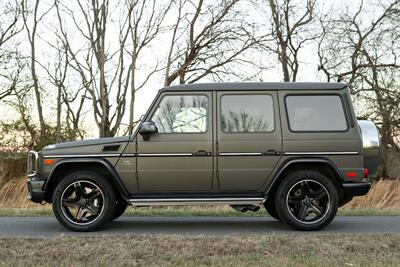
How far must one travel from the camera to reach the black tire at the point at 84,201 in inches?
339

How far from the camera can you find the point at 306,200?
8.78 m

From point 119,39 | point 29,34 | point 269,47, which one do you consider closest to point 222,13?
point 269,47

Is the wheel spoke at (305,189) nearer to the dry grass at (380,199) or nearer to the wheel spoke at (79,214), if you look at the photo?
the wheel spoke at (79,214)

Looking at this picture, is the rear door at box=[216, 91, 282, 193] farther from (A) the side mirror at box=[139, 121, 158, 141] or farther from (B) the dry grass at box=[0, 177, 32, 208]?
(B) the dry grass at box=[0, 177, 32, 208]

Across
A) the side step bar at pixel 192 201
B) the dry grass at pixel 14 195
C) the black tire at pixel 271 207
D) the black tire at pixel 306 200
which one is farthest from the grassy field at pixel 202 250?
the dry grass at pixel 14 195

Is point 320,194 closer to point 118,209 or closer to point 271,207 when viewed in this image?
point 271,207

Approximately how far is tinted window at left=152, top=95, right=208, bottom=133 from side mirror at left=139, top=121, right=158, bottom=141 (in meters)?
0.14

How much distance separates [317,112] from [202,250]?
3106 mm

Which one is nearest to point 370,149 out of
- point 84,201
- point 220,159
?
point 220,159

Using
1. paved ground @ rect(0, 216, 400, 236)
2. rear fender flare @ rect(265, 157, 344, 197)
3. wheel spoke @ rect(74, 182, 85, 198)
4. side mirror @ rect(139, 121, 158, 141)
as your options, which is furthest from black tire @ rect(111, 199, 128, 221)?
rear fender flare @ rect(265, 157, 344, 197)

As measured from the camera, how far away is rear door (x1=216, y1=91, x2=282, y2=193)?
342 inches

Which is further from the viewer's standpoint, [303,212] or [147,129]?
[303,212]

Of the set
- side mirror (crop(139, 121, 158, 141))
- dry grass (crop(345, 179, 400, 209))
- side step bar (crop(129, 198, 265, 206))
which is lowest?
dry grass (crop(345, 179, 400, 209))

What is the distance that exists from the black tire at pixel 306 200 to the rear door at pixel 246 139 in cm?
37
